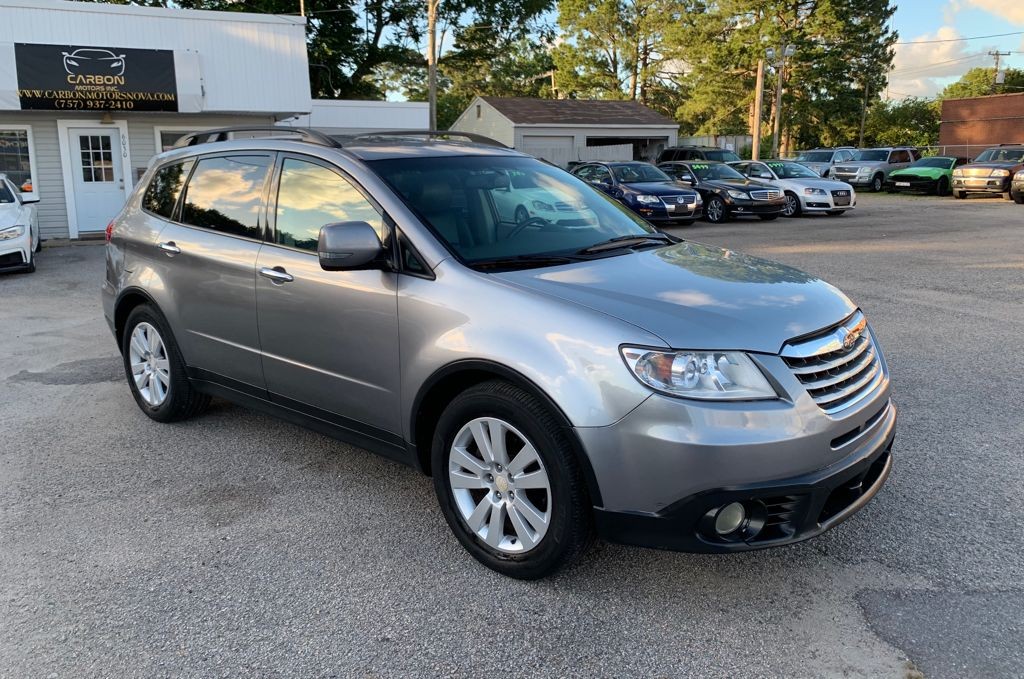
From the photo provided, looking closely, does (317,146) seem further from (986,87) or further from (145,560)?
(986,87)

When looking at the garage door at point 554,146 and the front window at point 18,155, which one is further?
the garage door at point 554,146

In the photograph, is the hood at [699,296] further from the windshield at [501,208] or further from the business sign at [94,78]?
the business sign at [94,78]

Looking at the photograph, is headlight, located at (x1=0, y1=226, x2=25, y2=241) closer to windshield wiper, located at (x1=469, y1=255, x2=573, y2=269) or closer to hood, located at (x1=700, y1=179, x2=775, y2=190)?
windshield wiper, located at (x1=469, y1=255, x2=573, y2=269)

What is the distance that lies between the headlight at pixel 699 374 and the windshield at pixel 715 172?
18765 millimetres

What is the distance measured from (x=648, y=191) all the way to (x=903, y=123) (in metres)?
58.5

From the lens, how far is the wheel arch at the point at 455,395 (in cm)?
296

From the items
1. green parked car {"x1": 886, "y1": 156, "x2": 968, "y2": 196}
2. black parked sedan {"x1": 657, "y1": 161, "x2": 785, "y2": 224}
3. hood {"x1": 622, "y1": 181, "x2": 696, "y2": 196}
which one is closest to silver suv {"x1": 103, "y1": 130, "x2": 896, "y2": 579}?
hood {"x1": 622, "y1": 181, "x2": 696, "y2": 196}

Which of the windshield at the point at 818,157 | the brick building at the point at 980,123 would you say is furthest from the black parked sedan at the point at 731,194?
the brick building at the point at 980,123

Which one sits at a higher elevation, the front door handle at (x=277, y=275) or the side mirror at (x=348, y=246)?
the side mirror at (x=348, y=246)

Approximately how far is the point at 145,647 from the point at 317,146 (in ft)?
7.98

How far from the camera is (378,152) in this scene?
407cm

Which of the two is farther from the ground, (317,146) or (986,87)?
(986,87)

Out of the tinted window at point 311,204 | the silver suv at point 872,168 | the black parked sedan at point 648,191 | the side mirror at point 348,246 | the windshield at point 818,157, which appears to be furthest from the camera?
the windshield at point 818,157

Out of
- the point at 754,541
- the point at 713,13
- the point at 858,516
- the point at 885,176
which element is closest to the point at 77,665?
the point at 754,541
